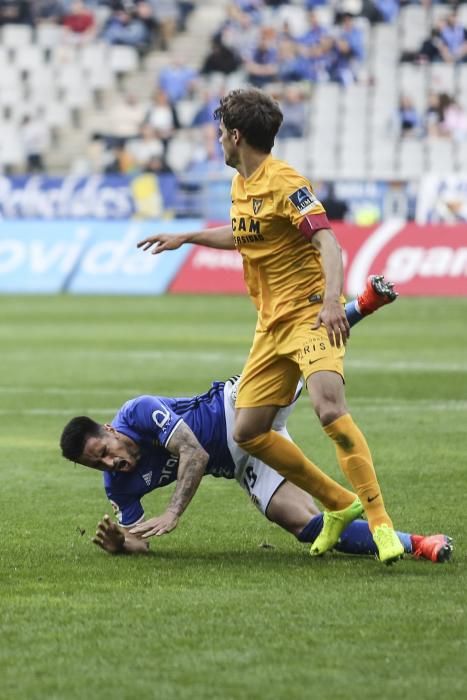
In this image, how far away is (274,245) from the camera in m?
7.13

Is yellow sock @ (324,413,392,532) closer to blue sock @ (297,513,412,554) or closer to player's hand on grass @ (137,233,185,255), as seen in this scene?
blue sock @ (297,513,412,554)

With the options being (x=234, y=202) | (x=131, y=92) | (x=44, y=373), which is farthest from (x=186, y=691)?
(x=131, y=92)

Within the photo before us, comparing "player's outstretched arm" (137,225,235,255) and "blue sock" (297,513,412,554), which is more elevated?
"player's outstretched arm" (137,225,235,255)

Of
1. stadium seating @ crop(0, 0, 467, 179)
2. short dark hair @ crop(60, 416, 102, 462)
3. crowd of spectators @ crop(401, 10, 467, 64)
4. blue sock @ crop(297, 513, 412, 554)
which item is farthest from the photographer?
crowd of spectators @ crop(401, 10, 467, 64)

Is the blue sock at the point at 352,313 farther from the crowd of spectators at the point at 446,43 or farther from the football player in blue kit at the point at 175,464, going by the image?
the crowd of spectators at the point at 446,43

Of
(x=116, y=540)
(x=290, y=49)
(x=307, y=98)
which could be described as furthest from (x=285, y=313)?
(x=290, y=49)

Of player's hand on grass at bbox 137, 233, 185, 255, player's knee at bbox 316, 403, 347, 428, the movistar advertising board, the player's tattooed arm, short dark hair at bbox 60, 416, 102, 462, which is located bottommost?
the movistar advertising board

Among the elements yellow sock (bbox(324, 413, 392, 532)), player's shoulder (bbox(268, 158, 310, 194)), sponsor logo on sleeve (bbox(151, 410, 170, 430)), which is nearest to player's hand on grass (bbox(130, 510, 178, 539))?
sponsor logo on sleeve (bbox(151, 410, 170, 430))

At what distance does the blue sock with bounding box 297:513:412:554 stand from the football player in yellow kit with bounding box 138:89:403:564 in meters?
0.14

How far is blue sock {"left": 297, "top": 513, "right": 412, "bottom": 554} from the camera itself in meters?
7.28

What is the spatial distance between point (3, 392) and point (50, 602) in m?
9.30

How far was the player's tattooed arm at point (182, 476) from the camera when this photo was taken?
7.11m

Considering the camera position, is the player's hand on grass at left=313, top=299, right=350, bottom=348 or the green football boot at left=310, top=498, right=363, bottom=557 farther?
the green football boot at left=310, top=498, right=363, bottom=557

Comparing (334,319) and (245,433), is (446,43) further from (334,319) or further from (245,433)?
(334,319)
